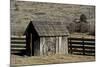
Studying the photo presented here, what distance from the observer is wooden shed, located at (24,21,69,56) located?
2340mm

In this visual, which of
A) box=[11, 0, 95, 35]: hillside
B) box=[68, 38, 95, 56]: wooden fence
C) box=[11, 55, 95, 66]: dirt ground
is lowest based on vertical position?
box=[11, 55, 95, 66]: dirt ground

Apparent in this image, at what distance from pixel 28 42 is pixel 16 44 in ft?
0.46

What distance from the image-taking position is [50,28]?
2430mm

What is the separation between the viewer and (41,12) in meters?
2.38

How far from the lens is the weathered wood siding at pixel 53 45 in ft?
7.82

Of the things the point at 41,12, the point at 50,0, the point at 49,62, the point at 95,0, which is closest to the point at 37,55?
the point at 49,62

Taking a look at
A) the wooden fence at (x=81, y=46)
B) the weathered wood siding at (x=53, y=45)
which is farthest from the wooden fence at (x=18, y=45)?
the wooden fence at (x=81, y=46)

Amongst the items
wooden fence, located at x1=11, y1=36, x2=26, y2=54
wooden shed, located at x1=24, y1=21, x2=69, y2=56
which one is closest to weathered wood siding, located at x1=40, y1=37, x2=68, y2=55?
wooden shed, located at x1=24, y1=21, x2=69, y2=56

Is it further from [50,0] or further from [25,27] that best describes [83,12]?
[25,27]

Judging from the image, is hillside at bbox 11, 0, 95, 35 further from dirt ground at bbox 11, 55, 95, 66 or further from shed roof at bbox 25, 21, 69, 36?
dirt ground at bbox 11, 55, 95, 66

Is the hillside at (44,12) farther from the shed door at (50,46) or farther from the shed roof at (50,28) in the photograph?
the shed door at (50,46)

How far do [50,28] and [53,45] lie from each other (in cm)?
20

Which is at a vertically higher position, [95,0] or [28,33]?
[95,0]

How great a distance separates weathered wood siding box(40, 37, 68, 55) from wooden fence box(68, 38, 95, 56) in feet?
0.25
